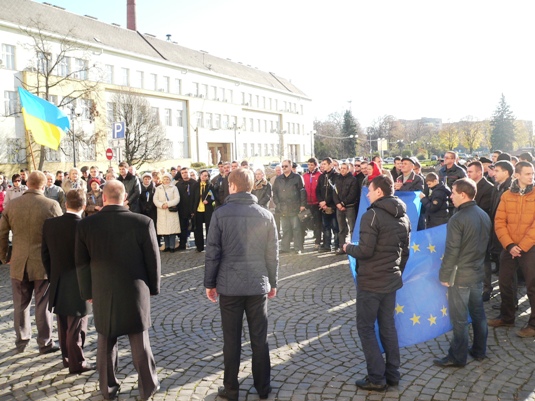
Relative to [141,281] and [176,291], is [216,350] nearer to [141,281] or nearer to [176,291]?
[141,281]

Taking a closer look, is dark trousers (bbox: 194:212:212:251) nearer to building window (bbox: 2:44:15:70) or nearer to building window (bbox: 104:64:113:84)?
building window (bbox: 2:44:15:70)

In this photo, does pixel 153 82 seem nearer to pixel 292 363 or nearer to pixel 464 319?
pixel 292 363

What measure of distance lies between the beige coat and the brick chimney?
57.1 m

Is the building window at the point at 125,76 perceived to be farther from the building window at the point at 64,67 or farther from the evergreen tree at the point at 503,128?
the evergreen tree at the point at 503,128

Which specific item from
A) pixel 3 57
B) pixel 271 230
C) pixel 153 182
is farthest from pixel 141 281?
pixel 3 57

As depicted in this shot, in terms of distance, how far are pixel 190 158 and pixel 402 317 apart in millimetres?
59005

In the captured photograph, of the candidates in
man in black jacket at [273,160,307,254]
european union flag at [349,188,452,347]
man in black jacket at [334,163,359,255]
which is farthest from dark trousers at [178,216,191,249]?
european union flag at [349,188,452,347]

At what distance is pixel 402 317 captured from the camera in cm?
548

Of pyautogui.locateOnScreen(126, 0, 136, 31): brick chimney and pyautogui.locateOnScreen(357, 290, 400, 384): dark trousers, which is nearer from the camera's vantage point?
pyautogui.locateOnScreen(357, 290, 400, 384): dark trousers

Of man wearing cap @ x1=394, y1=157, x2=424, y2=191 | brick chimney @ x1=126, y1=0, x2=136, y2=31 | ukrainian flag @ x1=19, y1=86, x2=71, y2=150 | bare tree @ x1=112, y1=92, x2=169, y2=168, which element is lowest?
man wearing cap @ x1=394, y1=157, x2=424, y2=191

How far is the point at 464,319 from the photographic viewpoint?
5.30m

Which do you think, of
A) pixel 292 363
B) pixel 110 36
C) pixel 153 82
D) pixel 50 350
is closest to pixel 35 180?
pixel 50 350

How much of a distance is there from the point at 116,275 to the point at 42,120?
7467mm

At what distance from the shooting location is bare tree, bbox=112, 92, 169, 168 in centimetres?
4616
